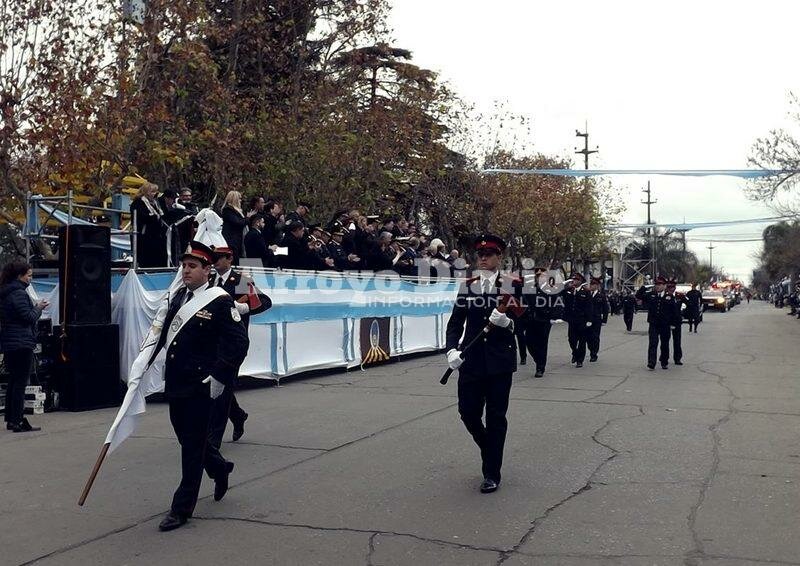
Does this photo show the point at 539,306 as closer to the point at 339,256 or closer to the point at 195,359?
the point at 339,256

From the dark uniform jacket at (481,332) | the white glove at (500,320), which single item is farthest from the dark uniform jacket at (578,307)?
the white glove at (500,320)

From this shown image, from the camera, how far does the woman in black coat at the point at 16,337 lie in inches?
396

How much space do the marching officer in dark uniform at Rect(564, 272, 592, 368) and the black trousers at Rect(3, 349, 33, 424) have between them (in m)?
10.4

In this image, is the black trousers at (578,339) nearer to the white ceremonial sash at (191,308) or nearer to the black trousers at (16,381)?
the black trousers at (16,381)

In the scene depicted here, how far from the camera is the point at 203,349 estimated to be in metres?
6.23

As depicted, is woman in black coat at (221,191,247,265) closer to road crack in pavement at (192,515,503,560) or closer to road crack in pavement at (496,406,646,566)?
road crack in pavement at (496,406,646,566)

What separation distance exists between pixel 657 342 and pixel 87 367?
1019 centimetres

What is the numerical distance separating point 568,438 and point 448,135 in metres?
27.3

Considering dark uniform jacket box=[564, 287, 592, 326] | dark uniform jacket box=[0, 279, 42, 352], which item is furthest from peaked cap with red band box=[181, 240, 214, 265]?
dark uniform jacket box=[564, 287, 592, 326]

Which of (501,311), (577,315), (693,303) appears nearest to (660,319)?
(577,315)

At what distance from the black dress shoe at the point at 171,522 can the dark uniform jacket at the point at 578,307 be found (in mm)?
12954

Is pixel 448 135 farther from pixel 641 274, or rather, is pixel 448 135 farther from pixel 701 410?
pixel 641 274

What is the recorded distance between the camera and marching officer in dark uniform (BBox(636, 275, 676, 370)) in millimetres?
17109

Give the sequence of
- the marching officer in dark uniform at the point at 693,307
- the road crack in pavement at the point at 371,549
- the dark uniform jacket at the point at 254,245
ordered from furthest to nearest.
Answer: the marching officer in dark uniform at the point at 693,307, the dark uniform jacket at the point at 254,245, the road crack in pavement at the point at 371,549
